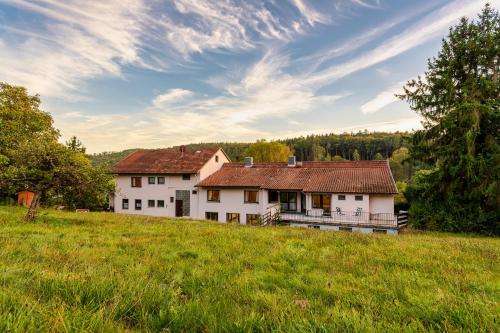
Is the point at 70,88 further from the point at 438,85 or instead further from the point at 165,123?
the point at 438,85

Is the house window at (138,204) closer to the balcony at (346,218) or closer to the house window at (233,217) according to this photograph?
the house window at (233,217)

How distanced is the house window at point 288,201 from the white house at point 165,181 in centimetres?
1038

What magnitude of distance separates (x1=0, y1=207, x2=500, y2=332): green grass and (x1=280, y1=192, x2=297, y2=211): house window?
72.7 ft

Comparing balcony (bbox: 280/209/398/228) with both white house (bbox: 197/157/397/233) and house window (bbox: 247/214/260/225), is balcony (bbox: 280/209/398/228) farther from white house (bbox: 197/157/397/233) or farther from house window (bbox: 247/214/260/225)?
house window (bbox: 247/214/260/225)

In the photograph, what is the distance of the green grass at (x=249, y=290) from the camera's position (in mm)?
2547

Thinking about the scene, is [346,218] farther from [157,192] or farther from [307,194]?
[157,192]

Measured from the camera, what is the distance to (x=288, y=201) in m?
29.9

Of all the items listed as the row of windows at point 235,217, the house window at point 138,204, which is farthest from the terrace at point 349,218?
the house window at point 138,204

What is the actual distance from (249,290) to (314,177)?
26648mm

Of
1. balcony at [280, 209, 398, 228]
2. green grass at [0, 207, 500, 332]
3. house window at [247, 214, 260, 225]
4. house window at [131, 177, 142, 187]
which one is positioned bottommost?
house window at [247, 214, 260, 225]

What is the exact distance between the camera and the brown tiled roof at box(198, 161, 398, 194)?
26422 mm

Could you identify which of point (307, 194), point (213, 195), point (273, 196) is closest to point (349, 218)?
point (307, 194)

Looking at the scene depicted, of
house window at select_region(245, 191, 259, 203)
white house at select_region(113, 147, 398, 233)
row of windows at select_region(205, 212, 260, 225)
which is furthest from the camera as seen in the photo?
house window at select_region(245, 191, 259, 203)

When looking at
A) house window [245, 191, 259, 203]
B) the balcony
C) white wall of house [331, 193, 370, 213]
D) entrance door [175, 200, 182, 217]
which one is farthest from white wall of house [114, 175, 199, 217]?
white wall of house [331, 193, 370, 213]
